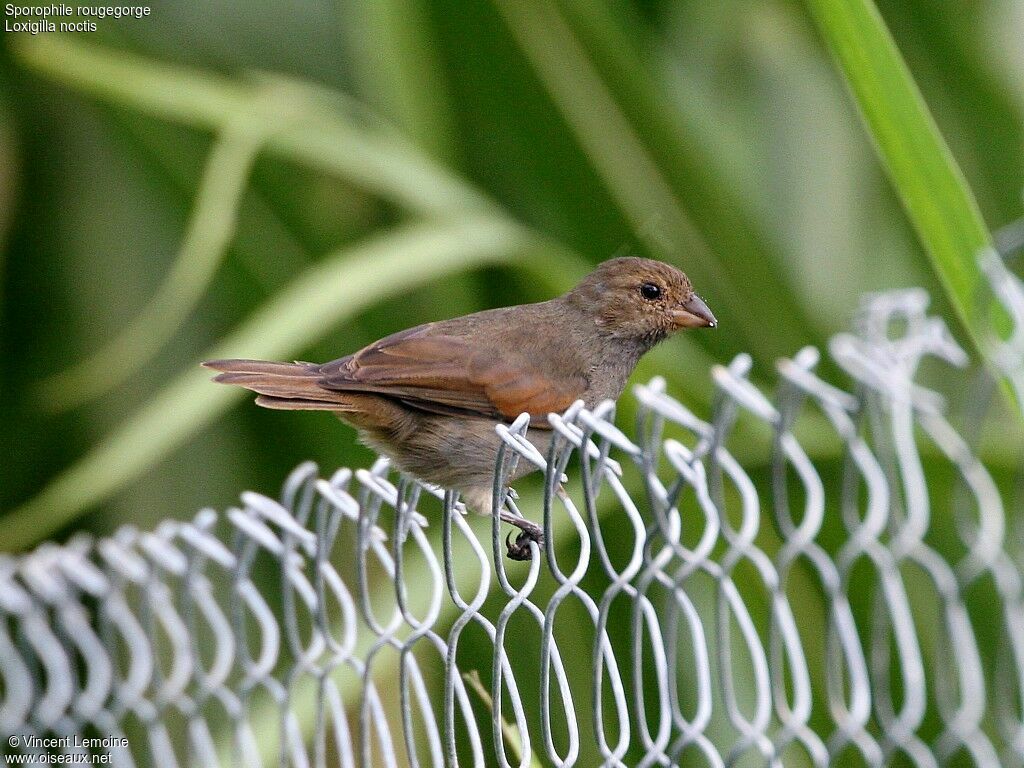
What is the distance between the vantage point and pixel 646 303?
7.58 feet

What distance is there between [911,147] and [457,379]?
0.81m

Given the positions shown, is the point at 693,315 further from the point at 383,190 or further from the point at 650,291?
the point at 383,190

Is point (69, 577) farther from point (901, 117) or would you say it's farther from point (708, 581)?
point (901, 117)

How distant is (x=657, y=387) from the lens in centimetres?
125

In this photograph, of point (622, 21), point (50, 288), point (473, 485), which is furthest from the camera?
point (50, 288)

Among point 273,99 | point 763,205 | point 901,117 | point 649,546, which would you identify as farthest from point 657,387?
point 763,205

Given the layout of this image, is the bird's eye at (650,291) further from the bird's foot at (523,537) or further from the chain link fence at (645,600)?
the bird's foot at (523,537)

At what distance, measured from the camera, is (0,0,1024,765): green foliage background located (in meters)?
2.97

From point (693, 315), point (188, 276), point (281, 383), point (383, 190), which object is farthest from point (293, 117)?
point (693, 315)

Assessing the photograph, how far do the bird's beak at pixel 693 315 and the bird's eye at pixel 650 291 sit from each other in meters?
0.04

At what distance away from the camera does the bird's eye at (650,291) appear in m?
2.30

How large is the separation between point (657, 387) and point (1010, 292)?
1.48 ft

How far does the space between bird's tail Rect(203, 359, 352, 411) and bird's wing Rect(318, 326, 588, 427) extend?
0.02m

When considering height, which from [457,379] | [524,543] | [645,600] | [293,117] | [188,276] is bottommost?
[645,600]
